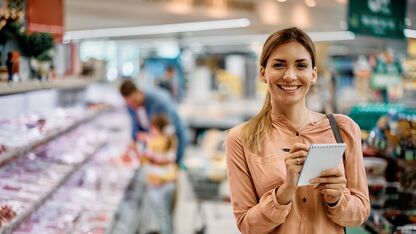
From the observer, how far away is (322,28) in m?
10.9

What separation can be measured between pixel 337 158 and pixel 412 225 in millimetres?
1904

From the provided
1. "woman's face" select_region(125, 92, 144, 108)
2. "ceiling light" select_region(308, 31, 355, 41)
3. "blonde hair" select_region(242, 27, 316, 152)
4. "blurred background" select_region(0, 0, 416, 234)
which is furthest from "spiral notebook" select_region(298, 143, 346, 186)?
"ceiling light" select_region(308, 31, 355, 41)

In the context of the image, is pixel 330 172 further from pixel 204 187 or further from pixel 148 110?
pixel 148 110

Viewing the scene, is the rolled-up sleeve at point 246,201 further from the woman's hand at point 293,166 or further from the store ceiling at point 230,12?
the store ceiling at point 230,12

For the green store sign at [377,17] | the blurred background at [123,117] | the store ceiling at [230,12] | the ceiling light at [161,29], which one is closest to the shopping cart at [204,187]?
the blurred background at [123,117]

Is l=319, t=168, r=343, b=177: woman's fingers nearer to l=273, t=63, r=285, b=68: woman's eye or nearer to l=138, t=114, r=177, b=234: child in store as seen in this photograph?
l=273, t=63, r=285, b=68: woman's eye

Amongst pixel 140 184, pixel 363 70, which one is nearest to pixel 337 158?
pixel 140 184

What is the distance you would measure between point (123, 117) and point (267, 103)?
7.18m

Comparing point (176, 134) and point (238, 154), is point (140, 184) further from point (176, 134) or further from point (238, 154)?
point (238, 154)

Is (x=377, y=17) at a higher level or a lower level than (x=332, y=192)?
higher

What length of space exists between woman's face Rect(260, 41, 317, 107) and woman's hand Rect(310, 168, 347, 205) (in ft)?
1.08

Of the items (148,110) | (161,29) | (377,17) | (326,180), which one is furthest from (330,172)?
(161,29)

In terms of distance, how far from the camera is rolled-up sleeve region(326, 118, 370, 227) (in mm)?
2143

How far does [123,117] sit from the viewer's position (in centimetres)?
933
